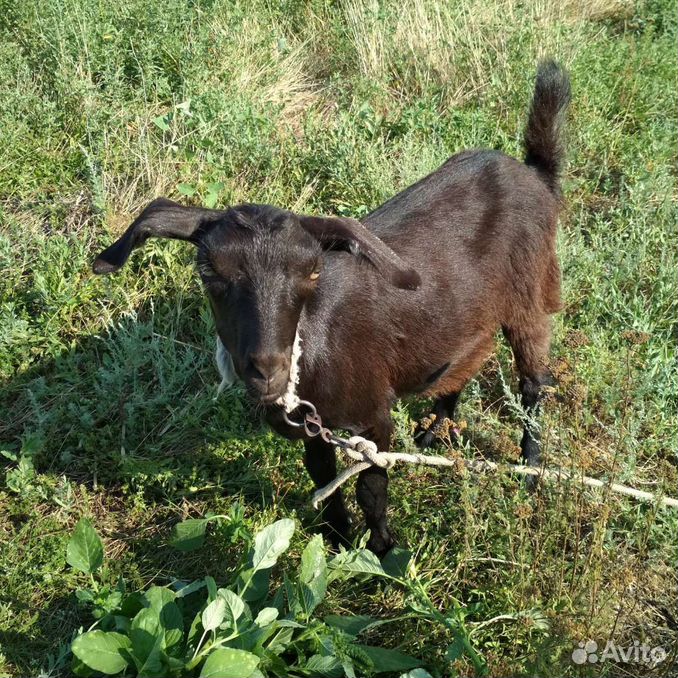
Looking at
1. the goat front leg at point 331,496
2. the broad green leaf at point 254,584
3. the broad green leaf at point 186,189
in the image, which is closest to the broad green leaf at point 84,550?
the broad green leaf at point 254,584

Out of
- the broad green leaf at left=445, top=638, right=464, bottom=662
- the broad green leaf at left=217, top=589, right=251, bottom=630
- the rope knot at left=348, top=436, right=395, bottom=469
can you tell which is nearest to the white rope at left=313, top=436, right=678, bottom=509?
the rope knot at left=348, top=436, right=395, bottom=469

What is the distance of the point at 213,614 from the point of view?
285cm

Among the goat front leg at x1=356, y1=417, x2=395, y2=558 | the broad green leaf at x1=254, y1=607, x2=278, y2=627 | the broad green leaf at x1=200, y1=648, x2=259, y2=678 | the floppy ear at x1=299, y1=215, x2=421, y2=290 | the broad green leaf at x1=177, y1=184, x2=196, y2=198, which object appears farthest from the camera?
the broad green leaf at x1=177, y1=184, x2=196, y2=198

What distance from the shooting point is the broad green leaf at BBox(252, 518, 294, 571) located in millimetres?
3154

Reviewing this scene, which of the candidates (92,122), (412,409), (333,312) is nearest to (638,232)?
(412,409)

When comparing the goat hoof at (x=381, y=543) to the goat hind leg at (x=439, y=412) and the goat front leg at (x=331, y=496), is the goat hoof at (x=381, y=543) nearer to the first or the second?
the goat front leg at (x=331, y=496)

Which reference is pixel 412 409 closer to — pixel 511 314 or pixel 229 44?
pixel 511 314

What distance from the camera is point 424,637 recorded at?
10.4ft

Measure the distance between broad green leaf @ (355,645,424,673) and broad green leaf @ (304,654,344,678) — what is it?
0.33ft

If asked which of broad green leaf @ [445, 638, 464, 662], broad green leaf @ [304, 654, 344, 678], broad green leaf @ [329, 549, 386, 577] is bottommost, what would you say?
broad green leaf @ [445, 638, 464, 662]

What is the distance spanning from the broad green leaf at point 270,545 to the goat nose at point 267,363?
0.64 m

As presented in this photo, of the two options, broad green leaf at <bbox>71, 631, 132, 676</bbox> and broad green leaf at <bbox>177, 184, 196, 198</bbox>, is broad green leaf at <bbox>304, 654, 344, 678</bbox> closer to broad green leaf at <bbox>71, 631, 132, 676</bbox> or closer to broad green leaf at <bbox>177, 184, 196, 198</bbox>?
broad green leaf at <bbox>71, 631, 132, 676</bbox>

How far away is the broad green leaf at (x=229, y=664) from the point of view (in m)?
2.71

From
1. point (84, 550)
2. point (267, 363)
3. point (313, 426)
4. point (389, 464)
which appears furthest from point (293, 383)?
point (84, 550)
